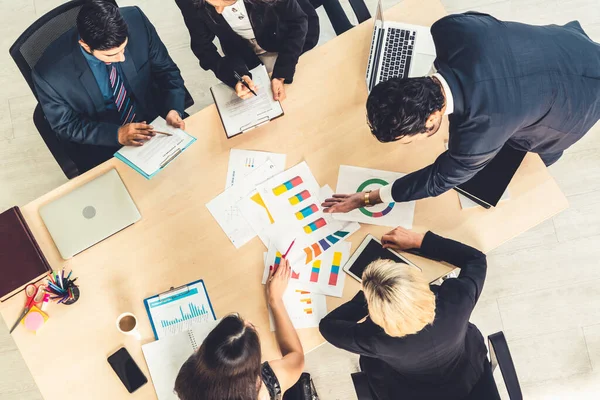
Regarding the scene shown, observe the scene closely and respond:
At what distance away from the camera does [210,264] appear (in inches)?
71.8

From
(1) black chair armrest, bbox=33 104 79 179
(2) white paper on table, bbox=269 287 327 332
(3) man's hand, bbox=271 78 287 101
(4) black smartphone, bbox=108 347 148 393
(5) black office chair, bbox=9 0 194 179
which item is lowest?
(4) black smartphone, bbox=108 347 148 393

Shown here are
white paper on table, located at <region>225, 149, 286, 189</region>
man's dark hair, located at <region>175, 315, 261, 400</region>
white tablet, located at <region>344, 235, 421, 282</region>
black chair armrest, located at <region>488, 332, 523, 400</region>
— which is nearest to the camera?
man's dark hair, located at <region>175, 315, 261, 400</region>

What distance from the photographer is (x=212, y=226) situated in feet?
6.09

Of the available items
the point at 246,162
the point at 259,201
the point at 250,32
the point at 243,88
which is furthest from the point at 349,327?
the point at 250,32

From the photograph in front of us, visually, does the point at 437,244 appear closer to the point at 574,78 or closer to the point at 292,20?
the point at 574,78

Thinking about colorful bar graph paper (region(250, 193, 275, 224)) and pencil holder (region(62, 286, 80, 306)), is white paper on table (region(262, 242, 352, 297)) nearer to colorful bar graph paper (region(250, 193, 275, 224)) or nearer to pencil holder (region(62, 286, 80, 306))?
colorful bar graph paper (region(250, 193, 275, 224))

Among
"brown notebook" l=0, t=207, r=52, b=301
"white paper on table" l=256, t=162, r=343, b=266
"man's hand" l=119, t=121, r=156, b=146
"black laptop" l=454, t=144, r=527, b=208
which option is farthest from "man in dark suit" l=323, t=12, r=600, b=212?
"brown notebook" l=0, t=207, r=52, b=301

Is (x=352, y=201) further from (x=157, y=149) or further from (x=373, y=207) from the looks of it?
(x=157, y=149)

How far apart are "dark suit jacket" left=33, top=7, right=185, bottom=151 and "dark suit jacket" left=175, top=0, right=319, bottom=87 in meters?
0.17

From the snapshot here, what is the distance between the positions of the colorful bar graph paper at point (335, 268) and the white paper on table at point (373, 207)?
0.45 ft

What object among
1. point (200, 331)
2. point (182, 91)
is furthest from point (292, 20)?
point (200, 331)

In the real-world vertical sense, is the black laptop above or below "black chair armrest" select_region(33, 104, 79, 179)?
below

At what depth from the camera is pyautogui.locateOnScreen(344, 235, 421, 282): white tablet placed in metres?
1.79

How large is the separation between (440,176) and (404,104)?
314 mm
